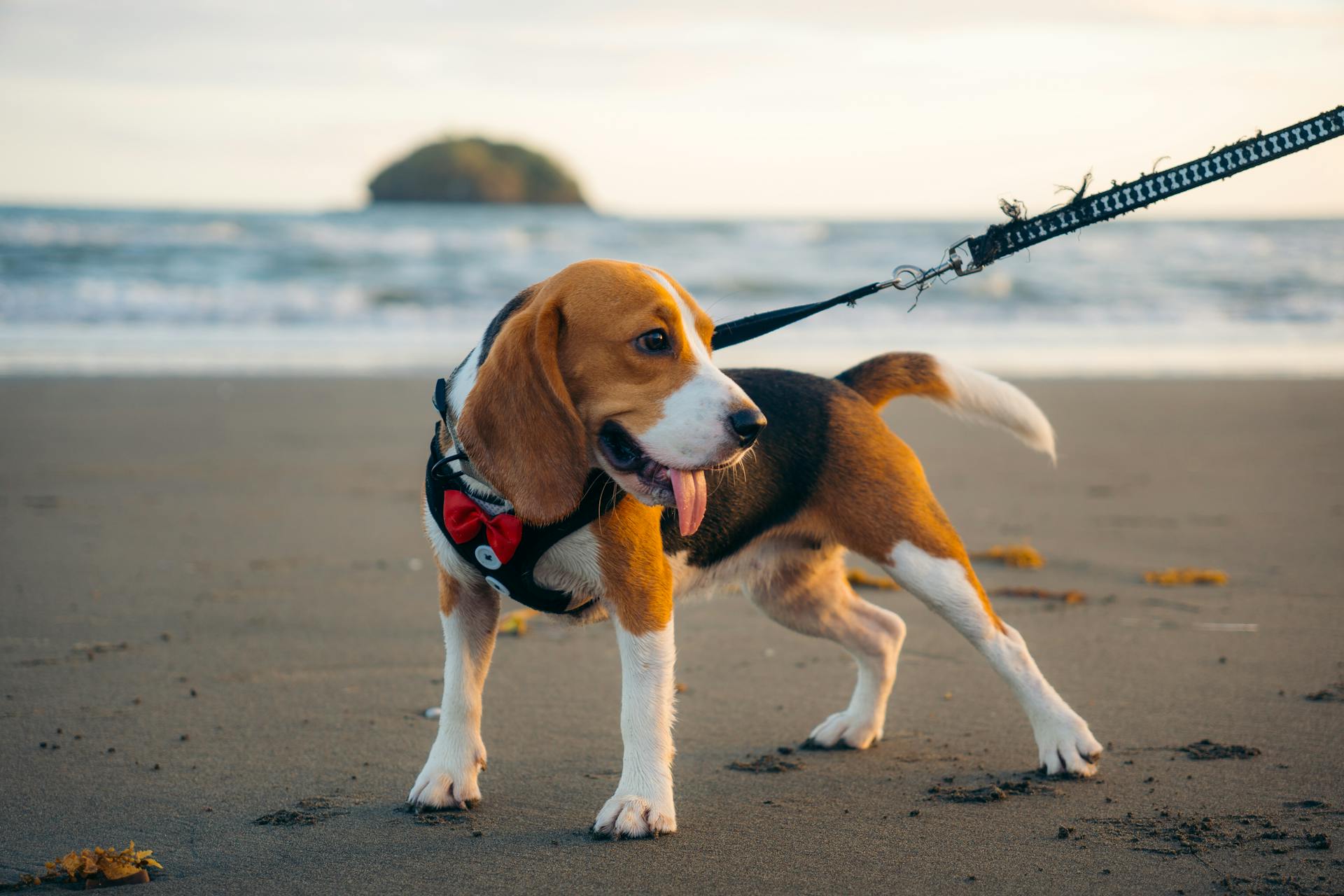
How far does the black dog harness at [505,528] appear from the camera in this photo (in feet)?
10.5

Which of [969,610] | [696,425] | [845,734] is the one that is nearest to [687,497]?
[696,425]

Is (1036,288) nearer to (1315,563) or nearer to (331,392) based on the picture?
(331,392)

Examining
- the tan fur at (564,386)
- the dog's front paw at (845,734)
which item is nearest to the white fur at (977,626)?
the dog's front paw at (845,734)

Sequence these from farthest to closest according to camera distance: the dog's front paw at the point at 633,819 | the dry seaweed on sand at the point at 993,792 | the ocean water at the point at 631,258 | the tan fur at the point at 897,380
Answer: the ocean water at the point at 631,258
the tan fur at the point at 897,380
the dry seaweed on sand at the point at 993,792
the dog's front paw at the point at 633,819

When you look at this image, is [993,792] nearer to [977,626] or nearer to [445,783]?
[977,626]

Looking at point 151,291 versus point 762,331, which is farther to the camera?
point 151,291

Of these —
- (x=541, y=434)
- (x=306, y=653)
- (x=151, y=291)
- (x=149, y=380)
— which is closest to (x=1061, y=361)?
(x=149, y=380)

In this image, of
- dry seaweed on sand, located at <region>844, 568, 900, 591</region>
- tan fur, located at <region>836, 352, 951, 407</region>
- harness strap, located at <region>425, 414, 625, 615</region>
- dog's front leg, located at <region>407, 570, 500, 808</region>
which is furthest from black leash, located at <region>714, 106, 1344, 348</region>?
dry seaweed on sand, located at <region>844, 568, 900, 591</region>

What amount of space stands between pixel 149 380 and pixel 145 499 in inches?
197

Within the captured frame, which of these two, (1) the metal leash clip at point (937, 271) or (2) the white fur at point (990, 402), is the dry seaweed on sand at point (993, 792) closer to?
(2) the white fur at point (990, 402)

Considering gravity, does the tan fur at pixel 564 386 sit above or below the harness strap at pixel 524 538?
above

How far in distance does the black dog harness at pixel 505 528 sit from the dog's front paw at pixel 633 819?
1.83 feet

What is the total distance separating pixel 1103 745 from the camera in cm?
397

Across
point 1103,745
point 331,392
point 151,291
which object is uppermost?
point 151,291
